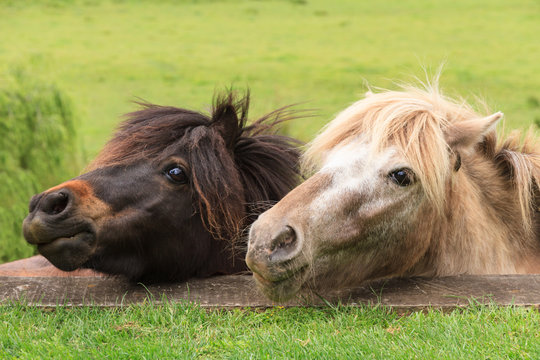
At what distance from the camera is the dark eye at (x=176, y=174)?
3574 millimetres

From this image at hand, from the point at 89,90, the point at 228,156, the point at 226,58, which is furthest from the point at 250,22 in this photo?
the point at 228,156

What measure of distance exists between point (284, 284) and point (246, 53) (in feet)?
58.1

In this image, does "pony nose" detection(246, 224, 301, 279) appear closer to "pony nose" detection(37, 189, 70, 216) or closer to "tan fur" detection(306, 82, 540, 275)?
"tan fur" detection(306, 82, 540, 275)

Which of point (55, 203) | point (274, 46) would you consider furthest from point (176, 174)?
point (274, 46)

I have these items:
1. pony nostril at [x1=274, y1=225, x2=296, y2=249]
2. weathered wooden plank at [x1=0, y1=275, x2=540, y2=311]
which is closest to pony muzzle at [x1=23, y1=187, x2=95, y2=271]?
weathered wooden plank at [x1=0, y1=275, x2=540, y2=311]

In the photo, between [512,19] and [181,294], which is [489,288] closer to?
[181,294]

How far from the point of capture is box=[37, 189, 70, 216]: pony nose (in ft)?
10.4

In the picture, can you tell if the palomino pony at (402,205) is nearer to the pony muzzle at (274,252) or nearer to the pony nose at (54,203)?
the pony muzzle at (274,252)

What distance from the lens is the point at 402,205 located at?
308 centimetres

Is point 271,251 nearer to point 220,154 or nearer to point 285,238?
point 285,238

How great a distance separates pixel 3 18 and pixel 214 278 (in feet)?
66.6

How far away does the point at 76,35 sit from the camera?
20.7 m

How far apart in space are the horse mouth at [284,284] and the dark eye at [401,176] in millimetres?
583

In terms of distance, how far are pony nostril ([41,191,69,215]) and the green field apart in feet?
1.53
